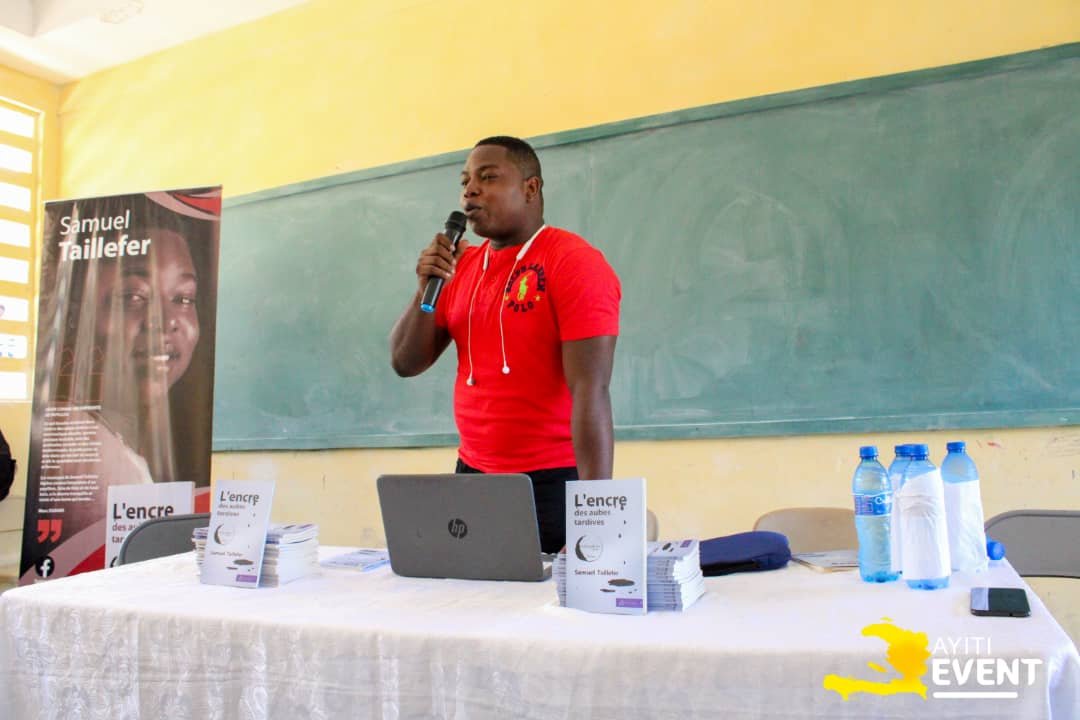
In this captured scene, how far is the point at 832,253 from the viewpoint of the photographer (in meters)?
2.66

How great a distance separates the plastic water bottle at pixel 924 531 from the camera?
3.80 feet

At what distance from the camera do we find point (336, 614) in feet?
3.93

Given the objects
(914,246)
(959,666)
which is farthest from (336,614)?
(914,246)

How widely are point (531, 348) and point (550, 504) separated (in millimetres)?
329

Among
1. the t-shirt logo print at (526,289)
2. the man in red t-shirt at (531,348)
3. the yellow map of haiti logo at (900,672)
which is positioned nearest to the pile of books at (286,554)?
the man in red t-shirt at (531,348)

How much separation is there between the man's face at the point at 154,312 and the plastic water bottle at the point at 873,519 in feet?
9.75

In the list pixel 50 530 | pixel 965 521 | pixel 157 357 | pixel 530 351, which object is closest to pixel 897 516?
pixel 965 521

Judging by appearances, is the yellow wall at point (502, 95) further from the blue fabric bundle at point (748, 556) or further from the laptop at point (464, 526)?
the laptop at point (464, 526)

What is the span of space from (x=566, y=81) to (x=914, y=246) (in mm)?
1408

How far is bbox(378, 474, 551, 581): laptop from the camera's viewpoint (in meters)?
1.32

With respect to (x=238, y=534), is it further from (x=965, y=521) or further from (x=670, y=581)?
(x=965, y=521)

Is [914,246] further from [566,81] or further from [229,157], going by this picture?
[229,157]

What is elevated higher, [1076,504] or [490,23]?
[490,23]

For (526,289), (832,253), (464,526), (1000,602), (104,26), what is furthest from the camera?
(104,26)
